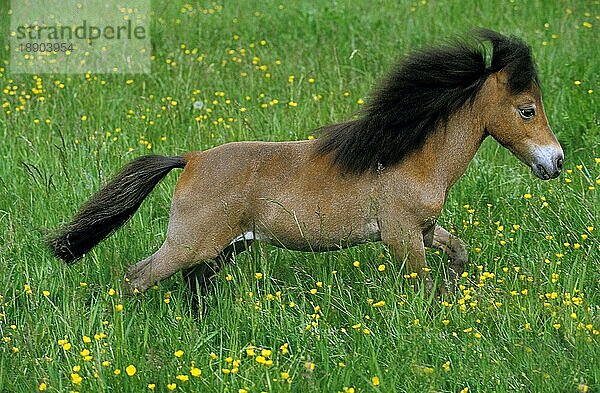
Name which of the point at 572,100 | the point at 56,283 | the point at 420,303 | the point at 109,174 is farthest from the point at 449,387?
the point at 572,100

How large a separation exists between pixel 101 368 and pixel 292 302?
943 millimetres

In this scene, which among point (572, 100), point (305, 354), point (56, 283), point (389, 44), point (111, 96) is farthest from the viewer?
point (389, 44)

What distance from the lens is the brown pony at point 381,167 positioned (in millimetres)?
4387

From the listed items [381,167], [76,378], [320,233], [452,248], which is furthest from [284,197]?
[76,378]

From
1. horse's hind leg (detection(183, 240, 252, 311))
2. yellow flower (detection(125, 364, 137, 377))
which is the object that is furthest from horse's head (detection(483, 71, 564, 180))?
yellow flower (detection(125, 364, 137, 377))

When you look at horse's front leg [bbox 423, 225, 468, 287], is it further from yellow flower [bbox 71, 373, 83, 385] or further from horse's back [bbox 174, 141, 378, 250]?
yellow flower [bbox 71, 373, 83, 385]

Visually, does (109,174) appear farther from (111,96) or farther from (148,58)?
(148,58)

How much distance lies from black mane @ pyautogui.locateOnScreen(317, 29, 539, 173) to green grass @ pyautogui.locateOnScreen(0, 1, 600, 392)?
58cm

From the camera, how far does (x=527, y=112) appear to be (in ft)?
14.3

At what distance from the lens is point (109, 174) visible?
19.6 feet

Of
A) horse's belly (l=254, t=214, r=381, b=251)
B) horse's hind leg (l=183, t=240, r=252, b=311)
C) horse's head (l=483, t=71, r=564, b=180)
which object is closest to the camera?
horse's head (l=483, t=71, r=564, b=180)

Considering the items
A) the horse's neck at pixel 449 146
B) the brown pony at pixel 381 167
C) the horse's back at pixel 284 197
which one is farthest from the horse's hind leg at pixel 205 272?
the horse's neck at pixel 449 146

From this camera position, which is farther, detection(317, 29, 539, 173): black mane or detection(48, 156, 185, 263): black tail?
detection(48, 156, 185, 263): black tail

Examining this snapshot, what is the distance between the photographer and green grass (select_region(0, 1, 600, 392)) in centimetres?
374
